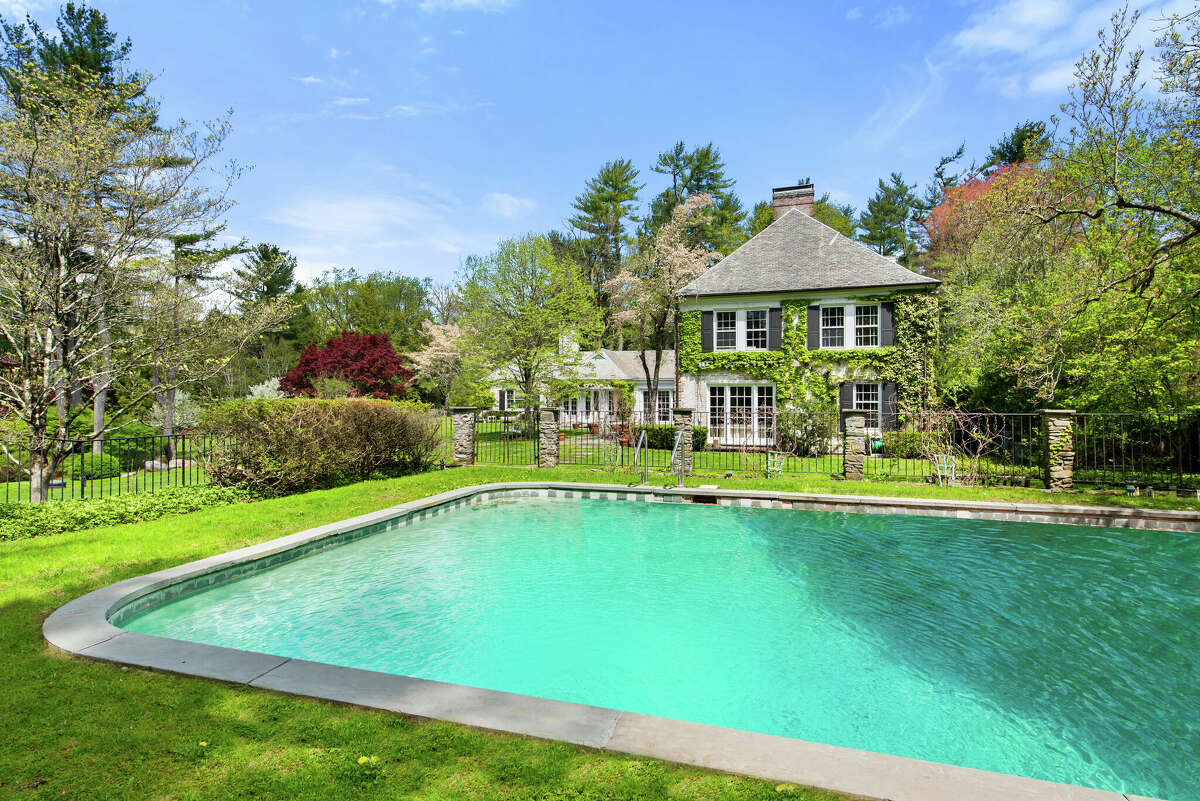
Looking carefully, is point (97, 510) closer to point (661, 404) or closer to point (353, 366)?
point (353, 366)

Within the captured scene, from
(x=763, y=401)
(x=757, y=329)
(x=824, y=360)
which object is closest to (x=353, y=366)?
(x=757, y=329)

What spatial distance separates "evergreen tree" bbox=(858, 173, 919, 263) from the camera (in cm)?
4266

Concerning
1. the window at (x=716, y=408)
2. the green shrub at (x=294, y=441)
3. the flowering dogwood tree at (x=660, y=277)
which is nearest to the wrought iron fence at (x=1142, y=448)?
the window at (x=716, y=408)

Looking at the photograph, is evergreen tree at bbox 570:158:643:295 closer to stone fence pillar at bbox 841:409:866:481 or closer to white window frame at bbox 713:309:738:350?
white window frame at bbox 713:309:738:350

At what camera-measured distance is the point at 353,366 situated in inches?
1238

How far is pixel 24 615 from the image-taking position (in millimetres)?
4781

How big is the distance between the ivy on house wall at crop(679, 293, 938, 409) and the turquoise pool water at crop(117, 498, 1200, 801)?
11449mm

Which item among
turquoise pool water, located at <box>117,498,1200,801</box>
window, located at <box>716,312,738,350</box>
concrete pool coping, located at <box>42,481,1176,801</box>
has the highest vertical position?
window, located at <box>716,312,738,350</box>

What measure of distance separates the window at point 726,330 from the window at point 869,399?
486 cm

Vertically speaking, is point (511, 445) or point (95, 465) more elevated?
point (511, 445)

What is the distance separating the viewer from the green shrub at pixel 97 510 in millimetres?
7715

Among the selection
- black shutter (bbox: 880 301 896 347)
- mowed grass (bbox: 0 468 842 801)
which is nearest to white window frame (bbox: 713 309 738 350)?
black shutter (bbox: 880 301 896 347)

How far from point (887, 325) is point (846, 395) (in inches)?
115

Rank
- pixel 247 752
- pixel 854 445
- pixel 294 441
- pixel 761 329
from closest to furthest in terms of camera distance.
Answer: pixel 247 752, pixel 294 441, pixel 854 445, pixel 761 329
